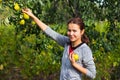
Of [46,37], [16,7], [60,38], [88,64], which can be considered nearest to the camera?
[88,64]

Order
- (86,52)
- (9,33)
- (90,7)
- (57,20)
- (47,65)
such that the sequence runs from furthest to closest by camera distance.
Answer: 1. (9,33)
2. (47,65)
3. (57,20)
4. (90,7)
5. (86,52)

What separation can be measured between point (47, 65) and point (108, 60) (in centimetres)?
92

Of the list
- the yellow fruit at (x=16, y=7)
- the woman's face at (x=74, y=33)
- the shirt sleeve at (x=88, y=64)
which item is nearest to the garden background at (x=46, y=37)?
the yellow fruit at (x=16, y=7)

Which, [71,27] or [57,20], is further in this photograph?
[57,20]

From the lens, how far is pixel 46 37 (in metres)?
4.30

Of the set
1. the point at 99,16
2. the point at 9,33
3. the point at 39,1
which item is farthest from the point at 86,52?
the point at 9,33

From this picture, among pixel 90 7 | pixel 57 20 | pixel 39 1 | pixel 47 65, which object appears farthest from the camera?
pixel 47 65

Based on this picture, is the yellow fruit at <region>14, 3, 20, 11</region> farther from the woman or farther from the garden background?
the woman

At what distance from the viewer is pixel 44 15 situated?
4234 millimetres

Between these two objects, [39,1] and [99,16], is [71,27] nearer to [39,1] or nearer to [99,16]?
[39,1]

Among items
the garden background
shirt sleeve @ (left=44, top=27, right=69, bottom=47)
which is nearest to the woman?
shirt sleeve @ (left=44, top=27, right=69, bottom=47)

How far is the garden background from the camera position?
3.97 m

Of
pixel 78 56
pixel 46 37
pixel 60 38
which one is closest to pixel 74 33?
pixel 78 56

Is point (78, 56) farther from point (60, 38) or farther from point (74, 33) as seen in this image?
point (60, 38)
